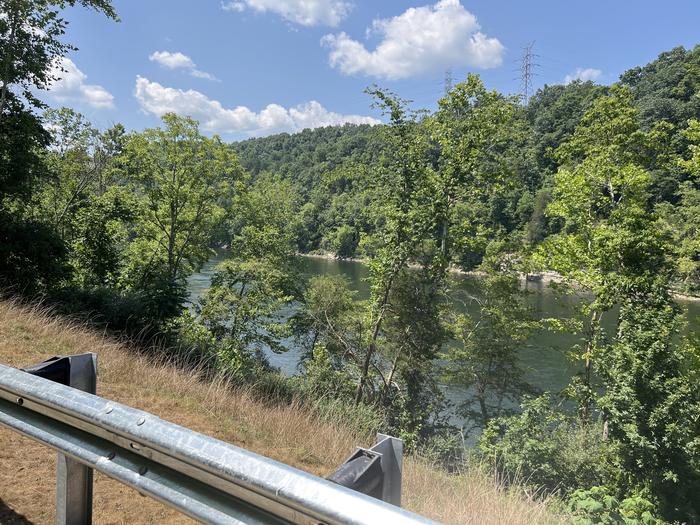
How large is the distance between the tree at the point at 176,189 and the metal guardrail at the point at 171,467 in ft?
62.5

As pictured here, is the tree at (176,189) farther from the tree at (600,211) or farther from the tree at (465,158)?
the tree at (600,211)

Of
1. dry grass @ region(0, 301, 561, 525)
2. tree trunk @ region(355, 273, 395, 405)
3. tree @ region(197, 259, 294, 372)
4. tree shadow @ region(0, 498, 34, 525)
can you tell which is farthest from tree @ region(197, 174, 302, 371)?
tree shadow @ region(0, 498, 34, 525)

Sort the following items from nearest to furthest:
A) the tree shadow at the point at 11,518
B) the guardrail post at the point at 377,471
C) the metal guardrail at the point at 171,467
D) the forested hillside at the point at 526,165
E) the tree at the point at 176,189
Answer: the metal guardrail at the point at 171,467
the guardrail post at the point at 377,471
the tree shadow at the point at 11,518
the forested hillside at the point at 526,165
the tree at the point at 176,189

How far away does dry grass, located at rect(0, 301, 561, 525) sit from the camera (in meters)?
2.80

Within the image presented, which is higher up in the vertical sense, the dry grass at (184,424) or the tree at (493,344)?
the dry grass at (184,424)

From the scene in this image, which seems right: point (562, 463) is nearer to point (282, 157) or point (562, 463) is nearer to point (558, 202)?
point (558, 202)

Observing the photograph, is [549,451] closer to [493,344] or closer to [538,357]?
[493,344]

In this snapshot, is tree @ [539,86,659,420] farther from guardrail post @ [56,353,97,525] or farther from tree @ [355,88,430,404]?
guardrail post @ [56,353,97,525]

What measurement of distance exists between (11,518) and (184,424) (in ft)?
6.87

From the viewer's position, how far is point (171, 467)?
1666 millimetres

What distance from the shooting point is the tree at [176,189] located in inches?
852

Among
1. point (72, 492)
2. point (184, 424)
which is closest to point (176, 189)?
point (184, 424)

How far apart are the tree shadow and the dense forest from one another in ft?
12.8

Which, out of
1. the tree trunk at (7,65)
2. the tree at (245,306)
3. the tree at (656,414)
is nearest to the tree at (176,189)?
the tree at (245,306)
